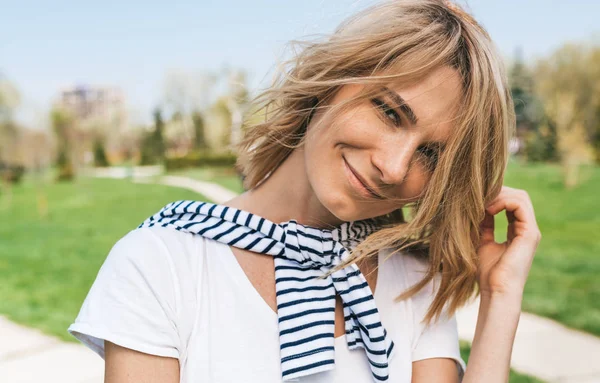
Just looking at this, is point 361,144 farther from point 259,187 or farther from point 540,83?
point 540,83

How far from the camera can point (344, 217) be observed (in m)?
1.33

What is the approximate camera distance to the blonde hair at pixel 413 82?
4.22 feet

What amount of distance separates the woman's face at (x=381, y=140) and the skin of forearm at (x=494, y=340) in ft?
1.50

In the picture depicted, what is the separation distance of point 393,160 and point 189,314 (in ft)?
1.71

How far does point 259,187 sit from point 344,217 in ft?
0.95

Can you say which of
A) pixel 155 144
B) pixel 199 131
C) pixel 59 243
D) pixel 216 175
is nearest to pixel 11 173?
pixel 155 144

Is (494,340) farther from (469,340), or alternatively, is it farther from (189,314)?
(469,340)

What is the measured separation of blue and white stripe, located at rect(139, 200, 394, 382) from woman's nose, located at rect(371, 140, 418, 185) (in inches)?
9.2

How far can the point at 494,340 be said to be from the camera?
1.46 m

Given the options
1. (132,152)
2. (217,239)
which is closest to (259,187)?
(217,239)

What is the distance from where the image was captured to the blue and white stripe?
125cm

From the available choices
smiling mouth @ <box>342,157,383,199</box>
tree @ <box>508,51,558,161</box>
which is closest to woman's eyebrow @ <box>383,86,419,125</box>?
smiling mouth @ <box>342,157,383,199</box>

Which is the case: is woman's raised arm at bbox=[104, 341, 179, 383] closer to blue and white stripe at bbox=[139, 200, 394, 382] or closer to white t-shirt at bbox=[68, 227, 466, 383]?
white t-shirt at bbox=[68, 227, 466, 383]

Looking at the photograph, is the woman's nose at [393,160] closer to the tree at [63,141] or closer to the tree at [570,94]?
the tree at [570,94]
